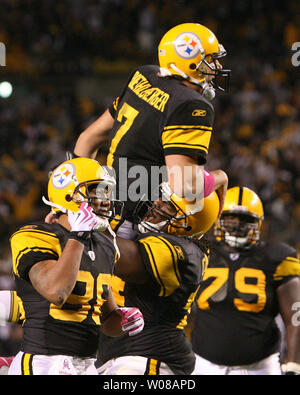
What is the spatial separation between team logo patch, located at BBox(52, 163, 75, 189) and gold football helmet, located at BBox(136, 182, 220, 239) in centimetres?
68

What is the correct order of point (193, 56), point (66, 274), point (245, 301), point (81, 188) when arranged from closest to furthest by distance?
point (66, 274) < point (81, 188) < point (193, 56) < point (245, 301)

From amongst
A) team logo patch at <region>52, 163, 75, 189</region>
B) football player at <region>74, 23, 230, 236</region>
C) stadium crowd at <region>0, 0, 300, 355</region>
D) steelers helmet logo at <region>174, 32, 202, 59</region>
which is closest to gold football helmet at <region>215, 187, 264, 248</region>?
football player at <region>74, 23, 230, 236</region>

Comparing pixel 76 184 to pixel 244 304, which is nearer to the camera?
pixel 76 184

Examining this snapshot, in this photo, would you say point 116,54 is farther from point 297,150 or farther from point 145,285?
point 145,285

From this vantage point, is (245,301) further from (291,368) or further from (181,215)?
(181,215)

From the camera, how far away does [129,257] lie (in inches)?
138

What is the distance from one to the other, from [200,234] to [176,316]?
1.67 ft

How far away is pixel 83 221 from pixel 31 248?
0.82 feet

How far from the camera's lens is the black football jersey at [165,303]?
144 inches

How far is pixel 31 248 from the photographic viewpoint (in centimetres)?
293

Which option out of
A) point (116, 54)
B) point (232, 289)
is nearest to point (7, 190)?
point (116, 54)

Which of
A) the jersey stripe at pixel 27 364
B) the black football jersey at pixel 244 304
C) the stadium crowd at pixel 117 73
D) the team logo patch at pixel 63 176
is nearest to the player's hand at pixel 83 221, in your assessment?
the team logo patch at pixel 63 176

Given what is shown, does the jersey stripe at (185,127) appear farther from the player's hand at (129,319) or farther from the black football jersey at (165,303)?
the player's hand at (129,319)

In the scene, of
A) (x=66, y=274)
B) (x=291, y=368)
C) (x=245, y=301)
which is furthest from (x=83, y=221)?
(x=291, y=368)
